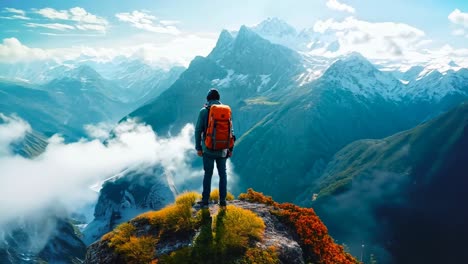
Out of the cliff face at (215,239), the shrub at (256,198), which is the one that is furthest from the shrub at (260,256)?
the shrub at (256,198)

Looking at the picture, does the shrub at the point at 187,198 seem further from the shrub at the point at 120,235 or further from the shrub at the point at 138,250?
the shrub at the point at 138,250

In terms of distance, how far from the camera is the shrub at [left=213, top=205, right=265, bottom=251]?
1390 centimetres

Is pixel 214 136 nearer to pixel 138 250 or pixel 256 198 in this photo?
pixel 138 250

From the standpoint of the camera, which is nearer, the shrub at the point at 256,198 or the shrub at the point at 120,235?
the shrub at the point at 120,235

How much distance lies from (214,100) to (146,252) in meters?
8.09

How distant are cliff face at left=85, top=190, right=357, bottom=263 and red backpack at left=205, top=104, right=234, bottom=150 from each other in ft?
10.6

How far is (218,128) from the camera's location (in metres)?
16.9

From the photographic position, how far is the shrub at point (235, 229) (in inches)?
547

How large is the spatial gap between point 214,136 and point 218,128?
45 cm

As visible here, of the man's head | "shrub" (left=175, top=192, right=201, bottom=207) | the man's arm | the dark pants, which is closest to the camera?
the man's arm

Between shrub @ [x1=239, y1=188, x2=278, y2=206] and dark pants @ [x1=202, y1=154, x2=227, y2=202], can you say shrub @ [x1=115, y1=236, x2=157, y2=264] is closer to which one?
dark pants @ [x1=202, y1=154, x2=227, y2=202]

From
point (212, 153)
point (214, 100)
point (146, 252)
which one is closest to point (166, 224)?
point (146, 252)

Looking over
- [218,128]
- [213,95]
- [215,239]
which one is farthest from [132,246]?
[213,95]

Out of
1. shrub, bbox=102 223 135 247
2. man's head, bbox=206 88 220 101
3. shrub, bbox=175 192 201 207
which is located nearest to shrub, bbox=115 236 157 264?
shrub, bbox=102 223 135 247
